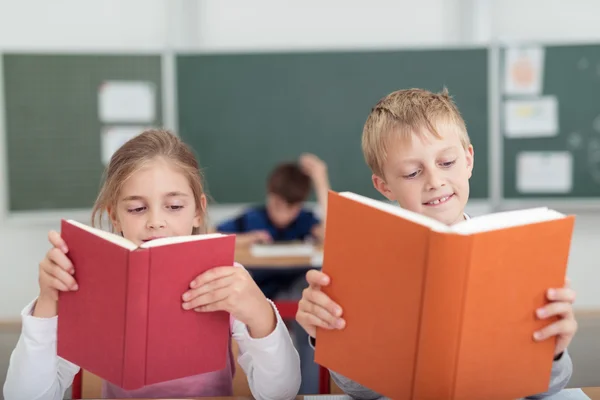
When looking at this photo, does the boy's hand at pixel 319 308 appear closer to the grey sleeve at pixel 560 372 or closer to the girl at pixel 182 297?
the girl at pixel 182 297

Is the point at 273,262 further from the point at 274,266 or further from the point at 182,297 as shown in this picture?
the point at 182,297

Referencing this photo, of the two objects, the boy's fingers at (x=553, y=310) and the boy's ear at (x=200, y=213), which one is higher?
the boy's ear at (x=200, y=213)

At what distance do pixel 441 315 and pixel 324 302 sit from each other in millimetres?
193

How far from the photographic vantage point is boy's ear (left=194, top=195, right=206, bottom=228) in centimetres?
146

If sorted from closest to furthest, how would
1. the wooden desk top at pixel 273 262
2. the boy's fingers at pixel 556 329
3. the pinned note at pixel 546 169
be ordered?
the boy's fingers at pixel 556 329, the wooden desk top at pixel 273 262, the pinned note at pixel 546 169

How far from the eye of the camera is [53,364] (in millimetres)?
1191

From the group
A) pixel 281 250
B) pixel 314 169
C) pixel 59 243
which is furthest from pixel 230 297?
pixel 314 169

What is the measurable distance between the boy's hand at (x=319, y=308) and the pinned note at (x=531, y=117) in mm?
2962

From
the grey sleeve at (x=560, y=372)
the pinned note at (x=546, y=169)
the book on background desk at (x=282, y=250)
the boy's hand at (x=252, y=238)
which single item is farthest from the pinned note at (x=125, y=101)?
the grey sleeve at (x=560, y=372)

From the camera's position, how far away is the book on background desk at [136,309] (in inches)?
39.6

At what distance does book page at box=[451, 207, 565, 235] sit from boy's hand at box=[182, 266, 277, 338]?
0.37 metres

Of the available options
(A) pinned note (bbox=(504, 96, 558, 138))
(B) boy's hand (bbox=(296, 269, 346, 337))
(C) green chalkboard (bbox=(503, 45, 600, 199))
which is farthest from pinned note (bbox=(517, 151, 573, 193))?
(B) boy's hand (bbox=(296, 269, 346, 337))

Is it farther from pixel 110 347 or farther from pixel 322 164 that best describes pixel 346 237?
pixel 322 164

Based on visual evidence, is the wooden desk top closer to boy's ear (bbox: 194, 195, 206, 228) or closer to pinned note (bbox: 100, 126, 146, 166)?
pinned note (bbox: 100, 126, 146, 166)
